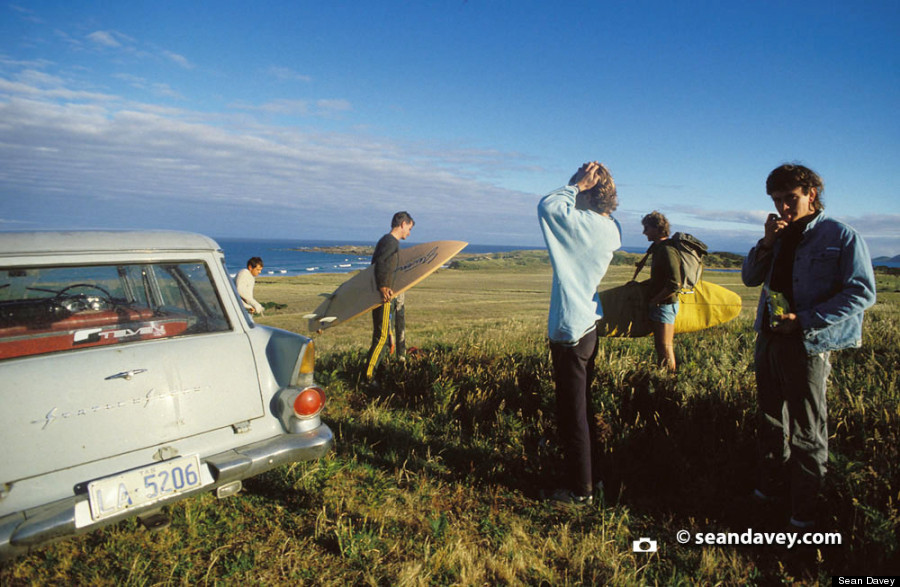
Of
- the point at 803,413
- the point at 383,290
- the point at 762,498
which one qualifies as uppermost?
the point at 383,290

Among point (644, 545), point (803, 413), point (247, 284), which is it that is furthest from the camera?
point (247, 284)

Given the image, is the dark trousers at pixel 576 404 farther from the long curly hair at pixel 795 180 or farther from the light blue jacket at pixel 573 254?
the long curly hair at pixel 795 180

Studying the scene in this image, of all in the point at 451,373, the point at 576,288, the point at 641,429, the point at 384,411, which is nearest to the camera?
the point at 576,288

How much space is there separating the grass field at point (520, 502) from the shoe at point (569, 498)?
0.06 metres

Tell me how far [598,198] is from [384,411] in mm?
3251

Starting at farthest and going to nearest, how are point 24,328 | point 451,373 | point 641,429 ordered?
point 451,373 < point 641,429 < point 24,328

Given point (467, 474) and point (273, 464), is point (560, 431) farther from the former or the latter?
point (273, 464)

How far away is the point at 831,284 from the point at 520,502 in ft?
8.10

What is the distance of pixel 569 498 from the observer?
11.5 ft

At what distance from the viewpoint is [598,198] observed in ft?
11.1

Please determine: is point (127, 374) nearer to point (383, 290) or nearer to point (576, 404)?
point (576, 404)

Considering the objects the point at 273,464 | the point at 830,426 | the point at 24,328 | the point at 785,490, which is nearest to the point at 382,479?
the point at 273,464

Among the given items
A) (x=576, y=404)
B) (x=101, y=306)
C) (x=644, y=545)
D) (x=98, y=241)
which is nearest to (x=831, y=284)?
(x=576, y=404)

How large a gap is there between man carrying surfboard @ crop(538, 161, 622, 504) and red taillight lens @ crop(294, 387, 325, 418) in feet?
5.46
